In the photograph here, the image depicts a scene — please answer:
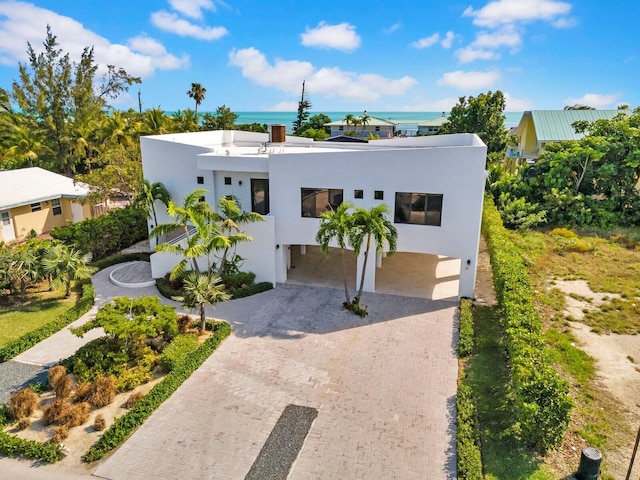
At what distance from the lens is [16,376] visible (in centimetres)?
1315

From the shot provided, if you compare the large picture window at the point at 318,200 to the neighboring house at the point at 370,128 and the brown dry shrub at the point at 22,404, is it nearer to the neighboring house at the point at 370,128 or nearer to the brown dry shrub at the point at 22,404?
the brown dry shrub at the point at 22,404

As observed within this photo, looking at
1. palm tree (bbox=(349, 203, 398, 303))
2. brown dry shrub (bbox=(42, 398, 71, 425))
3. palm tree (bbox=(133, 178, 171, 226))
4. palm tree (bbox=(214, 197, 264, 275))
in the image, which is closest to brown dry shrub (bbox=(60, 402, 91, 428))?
brown dry shrub (bbox=(42, 398, 71, 425))

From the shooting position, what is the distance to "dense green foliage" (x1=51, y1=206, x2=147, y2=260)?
22.2 metres

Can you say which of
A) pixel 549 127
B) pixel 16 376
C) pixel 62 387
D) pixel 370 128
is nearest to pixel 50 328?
pixel 16 376

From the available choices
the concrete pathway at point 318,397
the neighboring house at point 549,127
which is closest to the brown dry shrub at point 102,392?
the concrete pathway at point 318,397

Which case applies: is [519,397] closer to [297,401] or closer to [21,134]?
[297,401]

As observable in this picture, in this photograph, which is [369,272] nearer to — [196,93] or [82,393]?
[82,393]

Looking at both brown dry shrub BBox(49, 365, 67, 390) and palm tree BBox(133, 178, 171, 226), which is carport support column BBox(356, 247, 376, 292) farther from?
brown dry shrub BBox(49, 365, 67, 390)

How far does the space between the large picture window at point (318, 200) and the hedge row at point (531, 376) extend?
25.0ft

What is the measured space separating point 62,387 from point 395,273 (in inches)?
595

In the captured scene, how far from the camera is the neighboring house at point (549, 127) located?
149 ft

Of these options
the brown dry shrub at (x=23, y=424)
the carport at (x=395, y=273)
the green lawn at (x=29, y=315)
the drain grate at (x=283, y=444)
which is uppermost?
the carport at (x=395, y=273)

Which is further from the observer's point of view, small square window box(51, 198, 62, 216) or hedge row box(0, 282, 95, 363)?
small square window box(51, 198, 62, 216)

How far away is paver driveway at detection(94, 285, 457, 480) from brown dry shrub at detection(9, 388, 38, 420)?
9.98ft
